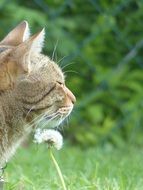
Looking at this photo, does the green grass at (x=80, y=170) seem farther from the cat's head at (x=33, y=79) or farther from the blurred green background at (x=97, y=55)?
the blurred green background at (x=97, y=55)

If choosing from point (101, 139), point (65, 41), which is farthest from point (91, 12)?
point (101, 139)

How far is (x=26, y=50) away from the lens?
3668 mm

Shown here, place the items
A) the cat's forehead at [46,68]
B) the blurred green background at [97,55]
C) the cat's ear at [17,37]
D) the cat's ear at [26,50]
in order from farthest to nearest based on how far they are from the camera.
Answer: the blurred green background at [97,55], the cat's ear at [17,37], the cat's forehead at [46,68], the cat's ear at [26,50]

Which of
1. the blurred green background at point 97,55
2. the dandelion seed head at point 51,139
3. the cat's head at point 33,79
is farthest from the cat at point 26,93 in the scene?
the blurred green background at point 97,55

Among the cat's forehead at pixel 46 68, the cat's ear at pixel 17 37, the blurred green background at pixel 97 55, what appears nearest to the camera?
the cat's forehead at pixel 46 68

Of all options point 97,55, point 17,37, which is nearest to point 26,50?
point 17,37

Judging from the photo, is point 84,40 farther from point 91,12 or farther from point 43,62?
point 43,62

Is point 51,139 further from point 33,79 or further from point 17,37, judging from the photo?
point 17,37

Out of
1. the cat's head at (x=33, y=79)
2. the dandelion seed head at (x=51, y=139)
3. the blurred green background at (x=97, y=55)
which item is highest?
the blurred green background at (x=97, y=55)

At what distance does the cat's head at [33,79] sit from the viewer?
3713 millimetres

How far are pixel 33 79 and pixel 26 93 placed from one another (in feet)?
0.22

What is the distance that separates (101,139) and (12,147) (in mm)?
3459

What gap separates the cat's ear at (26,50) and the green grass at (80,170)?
51 centimetres

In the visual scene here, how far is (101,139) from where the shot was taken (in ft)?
23.9
